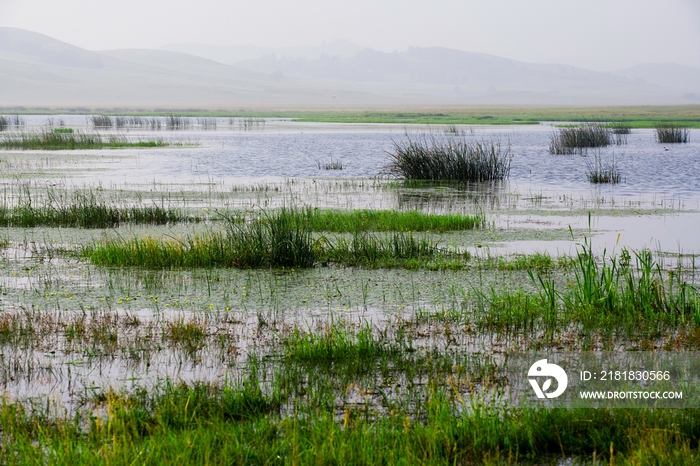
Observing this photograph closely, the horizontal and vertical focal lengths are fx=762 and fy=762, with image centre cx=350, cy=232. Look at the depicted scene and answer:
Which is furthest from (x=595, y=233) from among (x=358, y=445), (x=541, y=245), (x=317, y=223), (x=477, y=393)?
(x=358, y=445)

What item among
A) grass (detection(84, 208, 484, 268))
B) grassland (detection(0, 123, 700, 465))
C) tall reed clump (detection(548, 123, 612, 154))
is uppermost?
tall reed clump (detection(548, 123, 612, 154))

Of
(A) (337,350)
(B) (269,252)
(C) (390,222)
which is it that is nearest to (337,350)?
(A) (337,350)

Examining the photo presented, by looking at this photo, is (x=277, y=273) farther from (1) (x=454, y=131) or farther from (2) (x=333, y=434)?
(1) (x=454, y=131)

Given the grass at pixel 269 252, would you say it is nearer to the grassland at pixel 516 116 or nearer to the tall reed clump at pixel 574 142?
the tall reed clump at pixel 574 142

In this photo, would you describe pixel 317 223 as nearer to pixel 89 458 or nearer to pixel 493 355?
pixel 493 355

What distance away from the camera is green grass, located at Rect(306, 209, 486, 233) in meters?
14.0

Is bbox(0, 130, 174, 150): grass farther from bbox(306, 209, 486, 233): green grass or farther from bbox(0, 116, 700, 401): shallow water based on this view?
bbox(306, 209, 486, 233): green grass

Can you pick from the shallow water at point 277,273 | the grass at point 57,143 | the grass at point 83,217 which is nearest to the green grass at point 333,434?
the shallow water at point 277,273

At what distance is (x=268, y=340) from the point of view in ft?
23.9

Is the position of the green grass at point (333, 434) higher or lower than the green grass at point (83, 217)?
lower

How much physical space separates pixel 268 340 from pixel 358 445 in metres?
2.89

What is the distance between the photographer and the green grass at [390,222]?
14.0m

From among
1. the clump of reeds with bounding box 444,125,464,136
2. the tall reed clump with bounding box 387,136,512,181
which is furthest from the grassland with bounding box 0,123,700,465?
the clump of reeds with bounding box 444,125,464,136

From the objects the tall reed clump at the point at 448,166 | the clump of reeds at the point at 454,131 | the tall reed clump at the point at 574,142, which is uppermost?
the clump of reeds at the point at 454,131
